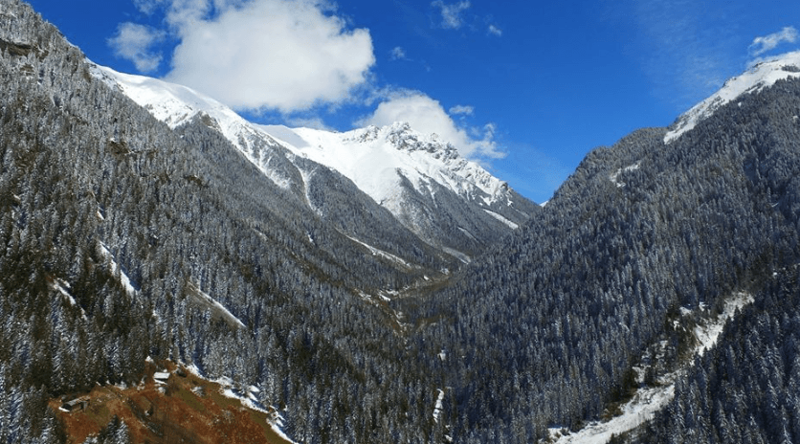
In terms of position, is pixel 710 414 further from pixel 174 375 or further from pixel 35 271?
pixel 35 271

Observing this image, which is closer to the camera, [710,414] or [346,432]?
[710,414]

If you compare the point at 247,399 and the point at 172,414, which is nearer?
the point at 172,414

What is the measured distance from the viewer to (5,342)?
131875 mm

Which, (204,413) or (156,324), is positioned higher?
(156,324)

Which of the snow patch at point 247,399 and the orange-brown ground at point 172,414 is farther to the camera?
the snow patch at point 247,399

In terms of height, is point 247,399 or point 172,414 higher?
point 247,399

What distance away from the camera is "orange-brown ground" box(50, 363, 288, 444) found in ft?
431

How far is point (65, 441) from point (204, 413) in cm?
4682

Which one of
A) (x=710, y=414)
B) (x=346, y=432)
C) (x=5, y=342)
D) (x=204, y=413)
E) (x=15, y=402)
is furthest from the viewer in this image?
(x=346, y=432)

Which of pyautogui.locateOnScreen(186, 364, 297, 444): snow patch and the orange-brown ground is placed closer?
the orange-brown ground

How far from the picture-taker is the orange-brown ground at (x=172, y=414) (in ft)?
431

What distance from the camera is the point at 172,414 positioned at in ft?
504

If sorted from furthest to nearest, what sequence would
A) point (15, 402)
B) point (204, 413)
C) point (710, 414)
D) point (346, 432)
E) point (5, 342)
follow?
1. point (346, 432)
2. point (710, 414)
3. point (204, 413)
4. point (5, 342)
5. point (15, 402)

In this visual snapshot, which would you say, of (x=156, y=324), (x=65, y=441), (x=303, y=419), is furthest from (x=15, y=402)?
(x=303, y=419)
